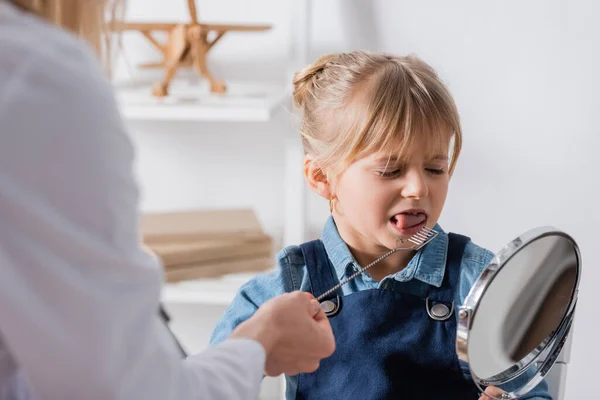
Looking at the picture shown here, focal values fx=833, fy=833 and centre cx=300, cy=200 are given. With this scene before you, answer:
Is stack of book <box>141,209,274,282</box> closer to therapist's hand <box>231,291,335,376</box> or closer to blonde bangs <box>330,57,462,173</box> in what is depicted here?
blonde bangs <box>330,57,462,173</box>

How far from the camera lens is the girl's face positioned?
1133 millimetres

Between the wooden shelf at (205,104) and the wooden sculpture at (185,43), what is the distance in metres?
0.04

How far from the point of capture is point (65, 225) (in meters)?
0.59

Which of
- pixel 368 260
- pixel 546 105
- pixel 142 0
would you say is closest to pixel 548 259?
pixel 368 260

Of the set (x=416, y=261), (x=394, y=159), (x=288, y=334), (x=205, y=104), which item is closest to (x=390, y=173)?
(x=394, y=159)

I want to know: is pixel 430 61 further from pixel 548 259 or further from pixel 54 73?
pixel 54 73

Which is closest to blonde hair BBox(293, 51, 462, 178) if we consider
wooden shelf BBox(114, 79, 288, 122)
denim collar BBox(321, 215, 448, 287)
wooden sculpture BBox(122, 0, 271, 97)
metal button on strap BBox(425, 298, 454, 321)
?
denim collar BBox(321, 215, 448, 287)

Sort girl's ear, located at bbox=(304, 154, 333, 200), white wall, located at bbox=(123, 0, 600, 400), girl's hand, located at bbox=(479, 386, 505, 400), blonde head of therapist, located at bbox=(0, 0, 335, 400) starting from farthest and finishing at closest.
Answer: white wall, located at bbox=(123, 0, 600, 400), girl's ear, located at bbox=(304, 154, 333, 200), girl's hand, located at bbox=(479, 386, 505, 400), blonde head of therapist, located at bbox=(0, 0, 335, 400)

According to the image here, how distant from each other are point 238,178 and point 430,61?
Answer: 0.55m

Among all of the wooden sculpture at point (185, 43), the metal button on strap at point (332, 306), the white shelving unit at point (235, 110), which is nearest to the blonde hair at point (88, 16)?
the metal button on strap at point (332, 306)

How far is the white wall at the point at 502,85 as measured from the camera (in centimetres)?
183

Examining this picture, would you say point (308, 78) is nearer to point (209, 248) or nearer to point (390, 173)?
point (390, 173)

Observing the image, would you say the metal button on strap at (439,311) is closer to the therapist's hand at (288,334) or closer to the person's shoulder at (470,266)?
the person's shoulder at (470,266)

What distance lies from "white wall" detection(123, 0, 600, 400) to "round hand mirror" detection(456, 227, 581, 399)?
0.93 metres
